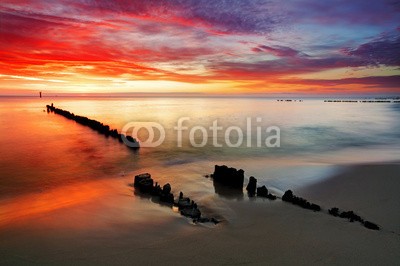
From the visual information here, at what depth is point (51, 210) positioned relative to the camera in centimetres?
1438

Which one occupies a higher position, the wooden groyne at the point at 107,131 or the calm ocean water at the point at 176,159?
the wooden groyne at the point at 107,131

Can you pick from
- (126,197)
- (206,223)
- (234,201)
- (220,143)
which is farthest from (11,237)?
(220,143)

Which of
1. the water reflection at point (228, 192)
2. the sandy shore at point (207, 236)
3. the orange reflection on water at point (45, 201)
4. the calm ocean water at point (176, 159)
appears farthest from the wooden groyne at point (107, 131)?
the sandy shore at point (207, 236)

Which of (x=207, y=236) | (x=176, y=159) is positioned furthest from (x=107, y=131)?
(x=207, y=236)

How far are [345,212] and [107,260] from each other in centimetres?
1133

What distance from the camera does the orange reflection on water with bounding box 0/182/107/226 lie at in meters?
14.1

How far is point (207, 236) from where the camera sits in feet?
39.1

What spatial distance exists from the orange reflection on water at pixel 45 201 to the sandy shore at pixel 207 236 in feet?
2.61

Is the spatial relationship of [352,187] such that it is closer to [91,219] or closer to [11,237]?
[91,219]

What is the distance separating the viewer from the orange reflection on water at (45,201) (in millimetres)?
14125

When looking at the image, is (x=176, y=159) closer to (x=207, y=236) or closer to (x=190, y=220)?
(x=190, y=220)

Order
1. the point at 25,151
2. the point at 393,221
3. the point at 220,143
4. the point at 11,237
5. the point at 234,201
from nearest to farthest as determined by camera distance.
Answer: the point at 11,237
the point at 393,221
the point at 234,201
the point at 25,151
the point at 220,143

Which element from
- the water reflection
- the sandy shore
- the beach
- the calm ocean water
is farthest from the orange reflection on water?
the water reflection

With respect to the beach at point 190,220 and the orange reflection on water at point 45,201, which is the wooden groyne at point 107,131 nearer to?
the beach at point 190,220
